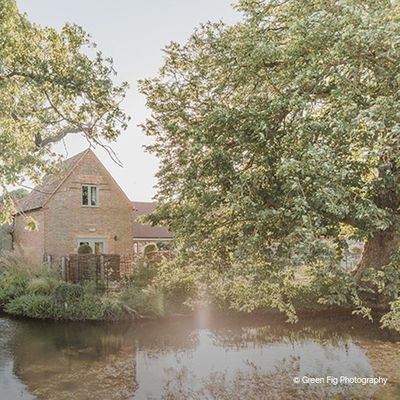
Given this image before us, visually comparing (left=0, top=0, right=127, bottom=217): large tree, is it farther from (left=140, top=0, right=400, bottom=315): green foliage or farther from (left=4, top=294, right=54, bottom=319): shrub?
(left=4, top=294, right=54, bottom=319): shrub

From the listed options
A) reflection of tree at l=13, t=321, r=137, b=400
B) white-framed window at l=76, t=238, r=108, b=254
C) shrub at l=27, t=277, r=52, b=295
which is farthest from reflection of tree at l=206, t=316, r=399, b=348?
white-framed window at l=76, t=238, r=108, b=254

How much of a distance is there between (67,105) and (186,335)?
906cm

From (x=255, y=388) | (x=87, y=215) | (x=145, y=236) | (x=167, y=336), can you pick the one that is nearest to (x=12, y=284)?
(x=87, y=215)

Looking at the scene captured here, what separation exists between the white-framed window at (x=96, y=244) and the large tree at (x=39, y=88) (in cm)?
1382

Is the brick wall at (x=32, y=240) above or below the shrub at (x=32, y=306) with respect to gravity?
above

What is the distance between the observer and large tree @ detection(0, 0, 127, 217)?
10.3 m

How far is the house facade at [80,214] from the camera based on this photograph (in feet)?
83.7

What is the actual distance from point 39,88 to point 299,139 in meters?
7.46

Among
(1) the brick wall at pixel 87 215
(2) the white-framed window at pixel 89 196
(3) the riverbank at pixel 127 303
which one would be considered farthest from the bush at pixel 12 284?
(2) the white-framed window at pixel 89 196

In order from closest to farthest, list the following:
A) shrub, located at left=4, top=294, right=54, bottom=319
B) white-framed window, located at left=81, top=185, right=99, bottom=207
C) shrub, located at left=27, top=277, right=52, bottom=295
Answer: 1. shrub, located at left=4, top=294, right=54, bottom=319
2. shrub, located at left=27, top=277, right=52, bottom=295
3. white-framed window, located at left=81, top=185, right=99, bottom=207

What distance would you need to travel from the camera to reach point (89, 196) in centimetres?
2695

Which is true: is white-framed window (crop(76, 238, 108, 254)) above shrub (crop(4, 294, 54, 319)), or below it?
above

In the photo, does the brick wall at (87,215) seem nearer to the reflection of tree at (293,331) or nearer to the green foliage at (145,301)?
the green foliage at (145,301)

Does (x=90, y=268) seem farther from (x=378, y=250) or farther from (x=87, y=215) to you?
(x=378, y=250)
